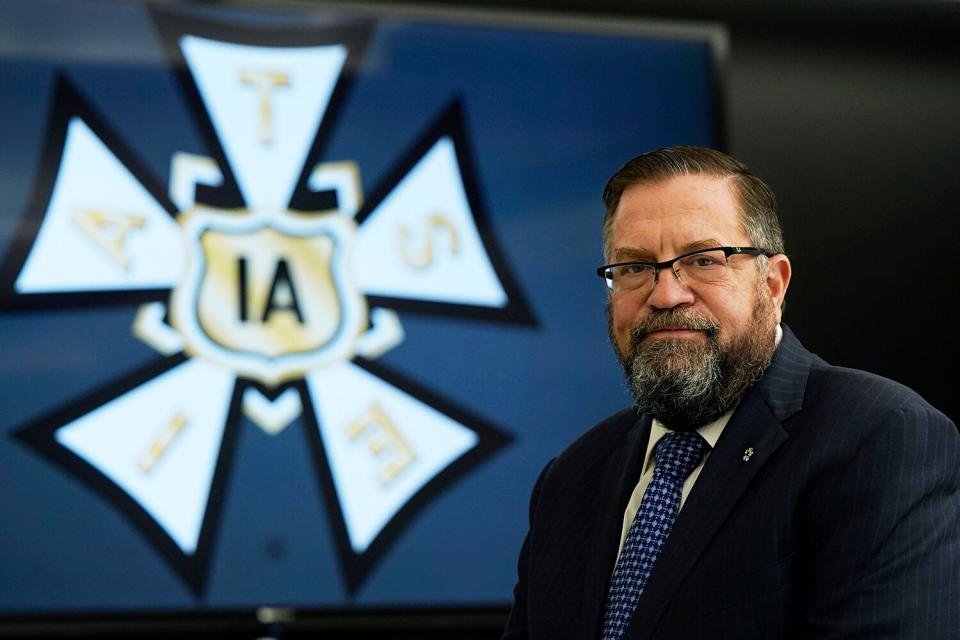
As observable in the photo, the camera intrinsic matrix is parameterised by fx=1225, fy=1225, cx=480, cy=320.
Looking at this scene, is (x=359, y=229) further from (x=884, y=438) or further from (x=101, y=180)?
(x=884, y=438)

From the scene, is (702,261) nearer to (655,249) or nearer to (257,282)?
(655,249)

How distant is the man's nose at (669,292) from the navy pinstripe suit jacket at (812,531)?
0.14 m

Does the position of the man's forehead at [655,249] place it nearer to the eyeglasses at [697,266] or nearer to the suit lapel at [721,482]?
the eyeglasses at [697,266]

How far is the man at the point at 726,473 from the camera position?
1280 mm

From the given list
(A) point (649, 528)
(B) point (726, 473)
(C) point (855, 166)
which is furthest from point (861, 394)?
(C) point (855, 166)

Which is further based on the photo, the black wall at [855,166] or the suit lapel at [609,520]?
the black wall at [855,166]

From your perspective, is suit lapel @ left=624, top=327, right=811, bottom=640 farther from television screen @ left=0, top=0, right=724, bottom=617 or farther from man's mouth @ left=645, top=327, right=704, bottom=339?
television screen @ left=0, top=0, right=724, bottom=617

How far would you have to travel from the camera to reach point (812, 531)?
132cm

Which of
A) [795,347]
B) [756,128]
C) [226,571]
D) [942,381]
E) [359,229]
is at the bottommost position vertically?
[226,571]

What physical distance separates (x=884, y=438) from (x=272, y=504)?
201 cm

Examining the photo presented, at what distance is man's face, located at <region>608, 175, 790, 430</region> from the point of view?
1509mm

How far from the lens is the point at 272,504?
10.1 feet

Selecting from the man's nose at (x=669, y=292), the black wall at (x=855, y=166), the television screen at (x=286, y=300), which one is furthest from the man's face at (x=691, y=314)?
the black wall at (x=855, y=166)

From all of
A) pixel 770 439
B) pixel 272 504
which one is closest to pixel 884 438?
pixel 770 439
